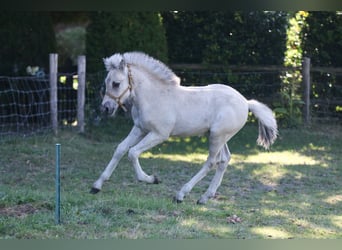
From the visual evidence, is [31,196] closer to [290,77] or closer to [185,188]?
[185,188]

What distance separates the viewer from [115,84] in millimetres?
6852

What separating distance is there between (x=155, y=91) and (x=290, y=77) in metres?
6.70

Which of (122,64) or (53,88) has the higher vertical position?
(122,64)

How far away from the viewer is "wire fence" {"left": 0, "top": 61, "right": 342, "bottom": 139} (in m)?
11.6

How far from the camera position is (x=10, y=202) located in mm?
6344

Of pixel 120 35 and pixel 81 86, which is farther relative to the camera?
pixel 120 35

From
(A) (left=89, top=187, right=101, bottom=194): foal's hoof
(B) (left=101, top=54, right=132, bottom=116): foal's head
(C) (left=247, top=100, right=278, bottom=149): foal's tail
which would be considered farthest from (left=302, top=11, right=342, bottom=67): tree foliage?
(A) (left=89, top=187, right=101, bottom=194): foal's hoof

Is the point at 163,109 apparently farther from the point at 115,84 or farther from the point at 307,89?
the point at 307,89

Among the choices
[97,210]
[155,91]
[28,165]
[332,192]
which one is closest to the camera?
[97,210]

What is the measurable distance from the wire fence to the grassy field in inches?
24.2

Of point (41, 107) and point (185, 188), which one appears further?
point (41, 107)

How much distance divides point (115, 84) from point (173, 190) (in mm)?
1681

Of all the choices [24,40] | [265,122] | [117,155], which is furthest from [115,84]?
[24,40]
